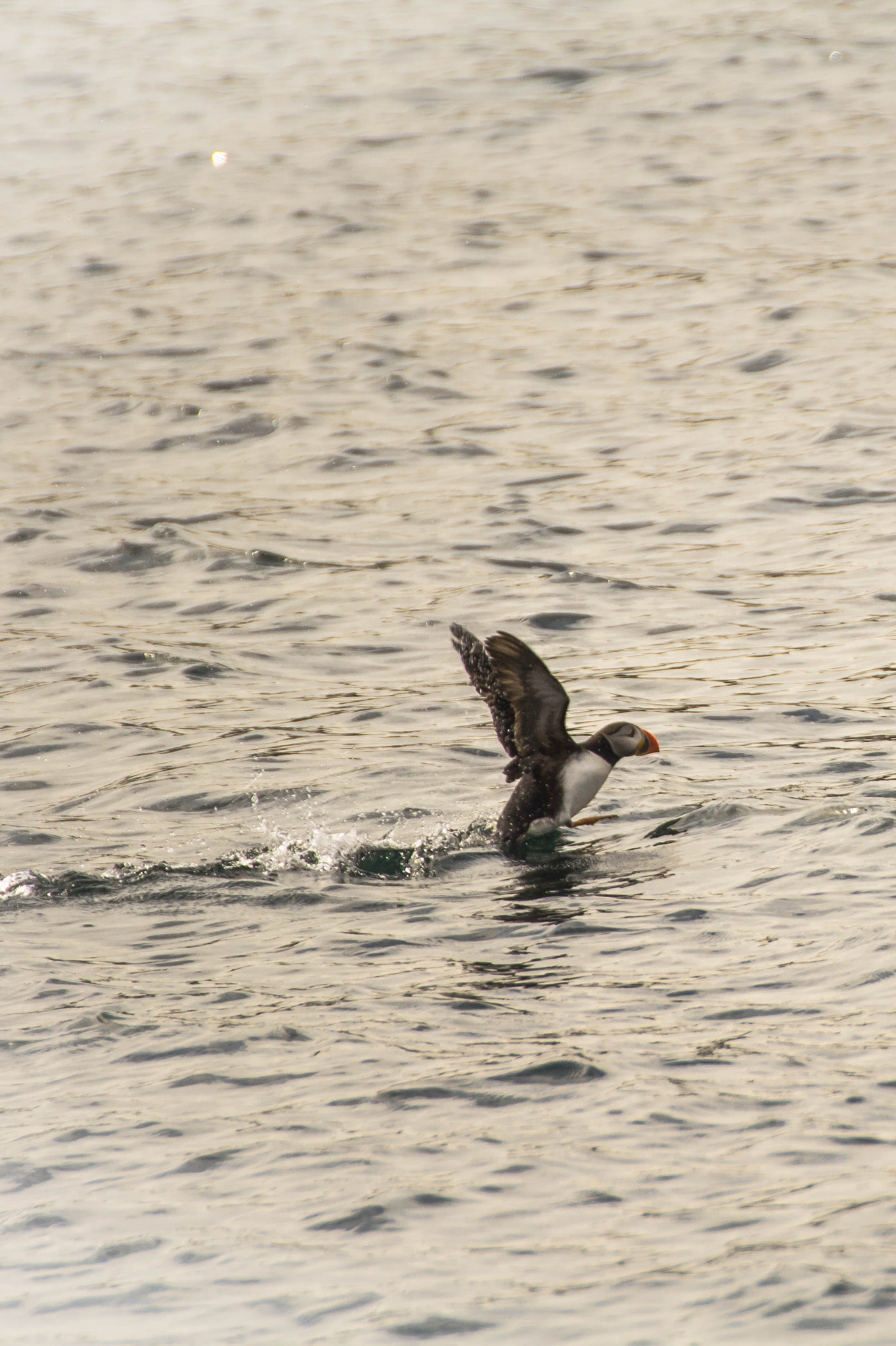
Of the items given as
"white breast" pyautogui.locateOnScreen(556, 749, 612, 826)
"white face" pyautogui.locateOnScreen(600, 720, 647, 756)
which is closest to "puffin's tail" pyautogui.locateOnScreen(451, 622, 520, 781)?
"white breast" pyautogui.locateOnScreen(556, 749, 612, 826)

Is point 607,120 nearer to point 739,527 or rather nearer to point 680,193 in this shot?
point 680,193

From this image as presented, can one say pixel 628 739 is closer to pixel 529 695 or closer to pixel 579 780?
pixel 579 780

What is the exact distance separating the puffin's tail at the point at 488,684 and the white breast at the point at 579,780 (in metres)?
0.34

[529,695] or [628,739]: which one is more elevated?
[529,695]

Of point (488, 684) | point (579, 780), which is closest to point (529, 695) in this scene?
point (488, 684)

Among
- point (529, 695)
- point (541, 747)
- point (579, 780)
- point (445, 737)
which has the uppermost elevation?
point (529, 695)

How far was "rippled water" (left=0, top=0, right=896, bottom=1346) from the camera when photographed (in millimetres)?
5852

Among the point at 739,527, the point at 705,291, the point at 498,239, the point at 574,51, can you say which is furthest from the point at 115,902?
the point at 574,51

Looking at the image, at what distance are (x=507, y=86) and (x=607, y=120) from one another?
324cm

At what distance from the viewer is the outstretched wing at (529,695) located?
9.23 metres

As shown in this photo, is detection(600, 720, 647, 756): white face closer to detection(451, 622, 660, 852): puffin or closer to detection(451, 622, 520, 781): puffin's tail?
detection(451, 622, 660, 852): puffin

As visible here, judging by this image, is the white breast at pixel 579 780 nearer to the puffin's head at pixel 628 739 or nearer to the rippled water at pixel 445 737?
the puffin's head at pixel 628 739

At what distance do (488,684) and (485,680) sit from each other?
43mm

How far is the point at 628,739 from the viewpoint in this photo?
964cm
